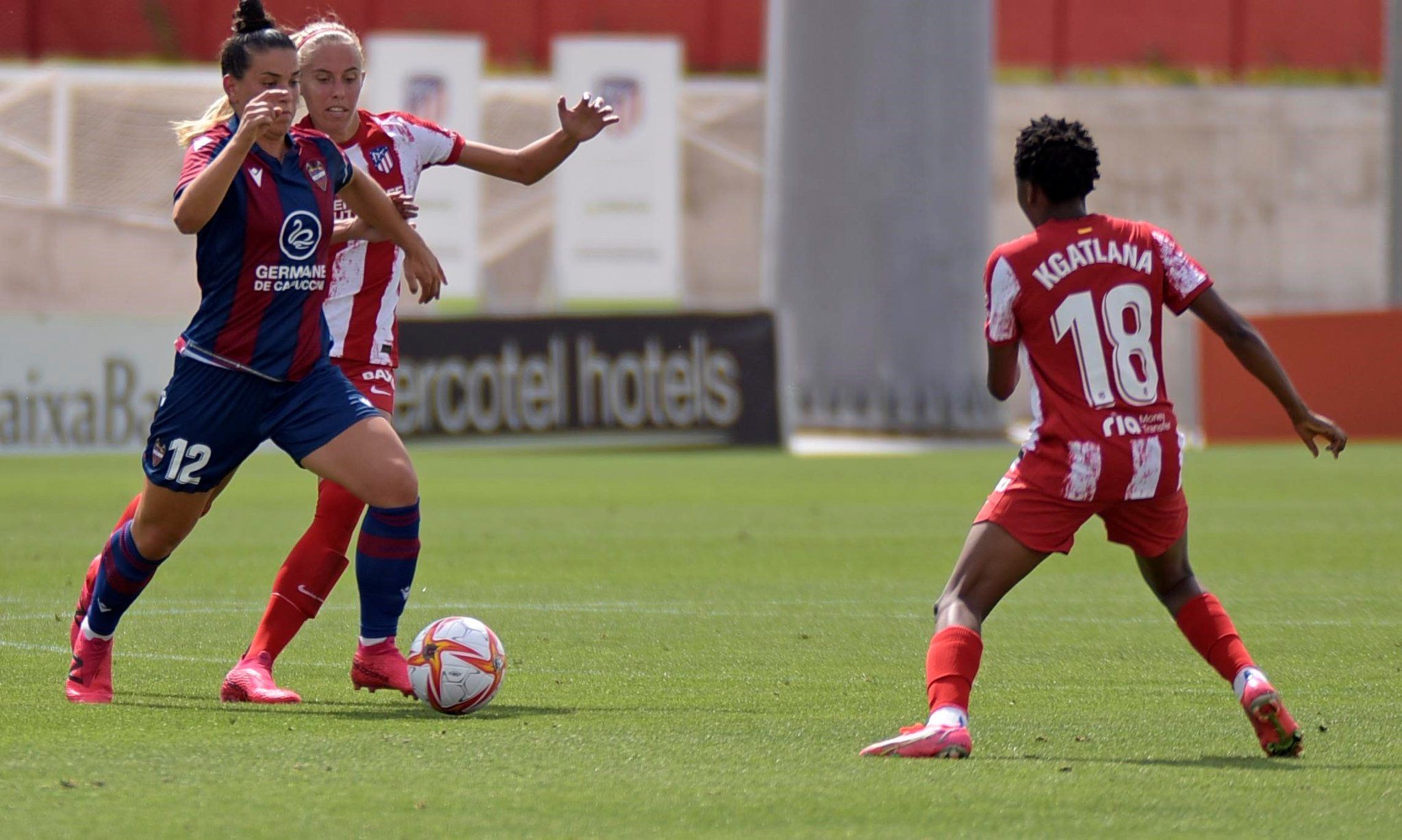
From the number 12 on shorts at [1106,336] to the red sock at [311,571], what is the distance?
2.39 m

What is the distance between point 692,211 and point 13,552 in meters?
25.5

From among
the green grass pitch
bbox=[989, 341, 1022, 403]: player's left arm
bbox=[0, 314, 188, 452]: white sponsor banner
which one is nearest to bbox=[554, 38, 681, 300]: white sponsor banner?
bbox=[0, 314, 188, 452]: white sponsor banner

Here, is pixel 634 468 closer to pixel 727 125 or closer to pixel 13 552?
pixel 13 552

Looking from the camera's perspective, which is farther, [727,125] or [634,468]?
[727,125]

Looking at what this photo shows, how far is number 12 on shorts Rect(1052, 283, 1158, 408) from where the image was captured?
5.32 meters

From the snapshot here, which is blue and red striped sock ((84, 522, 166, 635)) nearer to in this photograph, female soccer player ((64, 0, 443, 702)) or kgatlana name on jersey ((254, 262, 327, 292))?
female soccer player ((64, 0, 443, 702))

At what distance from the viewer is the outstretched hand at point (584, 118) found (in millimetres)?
6906

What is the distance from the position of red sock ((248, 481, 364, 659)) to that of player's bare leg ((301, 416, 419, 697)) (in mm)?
218

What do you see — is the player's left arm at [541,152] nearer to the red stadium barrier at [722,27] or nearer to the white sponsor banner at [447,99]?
the white sponsor banner at [447,99]

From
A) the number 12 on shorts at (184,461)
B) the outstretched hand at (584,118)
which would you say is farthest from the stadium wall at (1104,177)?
the number 12 on shorts at (184,461)

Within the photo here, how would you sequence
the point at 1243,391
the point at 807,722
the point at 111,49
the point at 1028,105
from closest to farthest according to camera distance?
the point at 807,722
the point at 1243,391
the point at 1028,105
the point at 111,49

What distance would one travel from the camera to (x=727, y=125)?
3566 centimetres

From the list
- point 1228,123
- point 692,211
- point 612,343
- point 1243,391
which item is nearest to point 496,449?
point 612,343

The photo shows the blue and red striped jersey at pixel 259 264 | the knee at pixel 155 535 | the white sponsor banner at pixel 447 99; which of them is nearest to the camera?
the blue and red striped jersey at pixel 259 264
